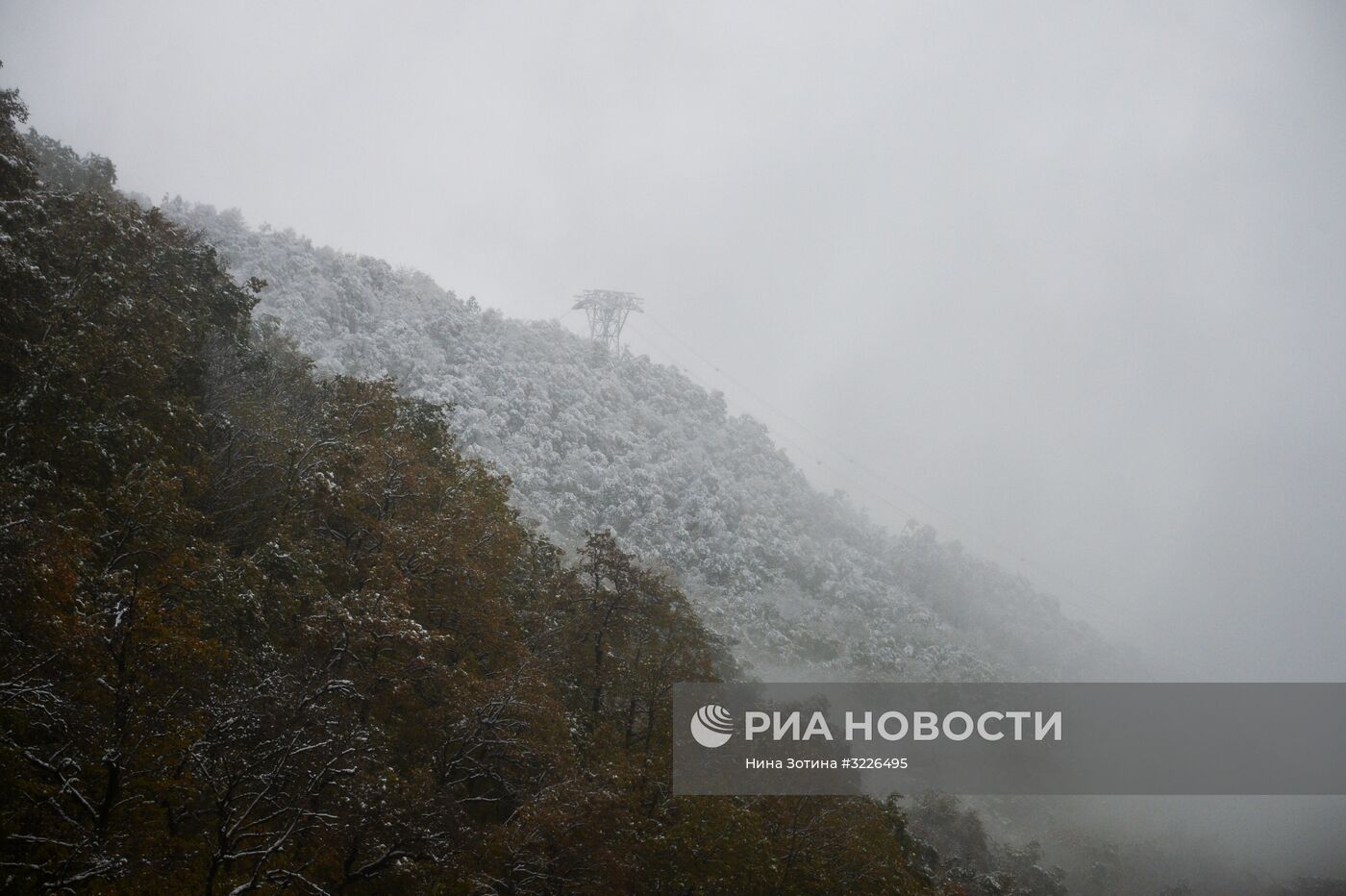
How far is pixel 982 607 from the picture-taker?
10525 centimetres

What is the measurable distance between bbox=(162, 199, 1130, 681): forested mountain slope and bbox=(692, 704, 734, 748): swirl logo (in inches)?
1861

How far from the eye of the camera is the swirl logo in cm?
2303

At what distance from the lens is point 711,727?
23.4m

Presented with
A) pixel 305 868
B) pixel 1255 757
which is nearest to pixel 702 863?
pixel 305 868

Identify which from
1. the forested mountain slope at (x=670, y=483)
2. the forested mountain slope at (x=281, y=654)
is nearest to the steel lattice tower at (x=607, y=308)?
the forested mountain slope at (x=670, y=483)

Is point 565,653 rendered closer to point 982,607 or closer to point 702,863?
point 702,863

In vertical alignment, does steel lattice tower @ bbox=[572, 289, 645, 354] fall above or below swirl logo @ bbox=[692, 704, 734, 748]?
above

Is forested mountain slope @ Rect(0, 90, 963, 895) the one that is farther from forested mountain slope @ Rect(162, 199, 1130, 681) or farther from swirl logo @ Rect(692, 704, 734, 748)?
forested mountain slope @ Rect(162, 199, 1130, 681)

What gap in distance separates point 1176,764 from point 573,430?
93.3 m

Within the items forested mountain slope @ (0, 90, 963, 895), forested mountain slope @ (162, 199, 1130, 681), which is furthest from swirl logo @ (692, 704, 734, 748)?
forested mountain slope @ (162, 199, 1130, 681)

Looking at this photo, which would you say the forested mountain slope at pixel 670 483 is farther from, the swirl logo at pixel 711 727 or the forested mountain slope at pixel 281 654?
the swirl logo at pixel 711 727

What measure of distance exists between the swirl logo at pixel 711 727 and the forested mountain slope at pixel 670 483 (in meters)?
47.3

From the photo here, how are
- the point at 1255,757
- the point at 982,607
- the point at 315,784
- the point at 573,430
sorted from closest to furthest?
the point at 315,784 → the point at 573,430 → the point at 982,607 → the point at 1255,757

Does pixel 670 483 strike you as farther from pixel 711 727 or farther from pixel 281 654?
pixel 281 654
